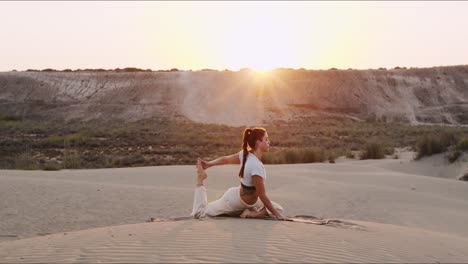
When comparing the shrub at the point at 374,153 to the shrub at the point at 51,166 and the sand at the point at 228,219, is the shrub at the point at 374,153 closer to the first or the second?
the sand at the point at 228,219

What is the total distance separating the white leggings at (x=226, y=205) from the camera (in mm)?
7551

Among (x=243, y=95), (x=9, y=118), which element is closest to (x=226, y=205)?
(x=9, y=118)

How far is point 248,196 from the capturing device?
7.45m

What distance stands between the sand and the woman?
0.85ft

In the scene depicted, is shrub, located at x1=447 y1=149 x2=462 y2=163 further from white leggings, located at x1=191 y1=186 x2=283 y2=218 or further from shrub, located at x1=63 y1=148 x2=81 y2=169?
shrub, located at x1=63 y1=148 x2=81 y2=169

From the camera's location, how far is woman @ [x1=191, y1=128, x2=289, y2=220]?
7148 mm

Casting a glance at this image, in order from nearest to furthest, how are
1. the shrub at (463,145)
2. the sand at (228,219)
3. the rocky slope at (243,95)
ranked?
1. the sand at (228,219)
2. the shrub at (463,145)
3. the rocky slope at (243,95)

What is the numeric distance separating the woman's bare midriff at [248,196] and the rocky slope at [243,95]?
1746 inches

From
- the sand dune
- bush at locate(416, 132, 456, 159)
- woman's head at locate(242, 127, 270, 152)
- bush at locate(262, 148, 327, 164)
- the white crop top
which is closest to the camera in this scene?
the sand dune

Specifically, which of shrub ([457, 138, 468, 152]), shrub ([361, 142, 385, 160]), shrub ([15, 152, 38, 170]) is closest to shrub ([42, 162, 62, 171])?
shrub ([15, 152, 38, 170])

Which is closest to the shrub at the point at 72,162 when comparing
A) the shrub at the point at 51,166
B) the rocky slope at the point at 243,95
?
the shrub at the point at 51,166

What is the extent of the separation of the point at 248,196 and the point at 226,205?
0.33 meters

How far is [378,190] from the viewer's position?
13641 millimetres

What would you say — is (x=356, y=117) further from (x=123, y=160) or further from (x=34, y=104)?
(x=123, y=160)
